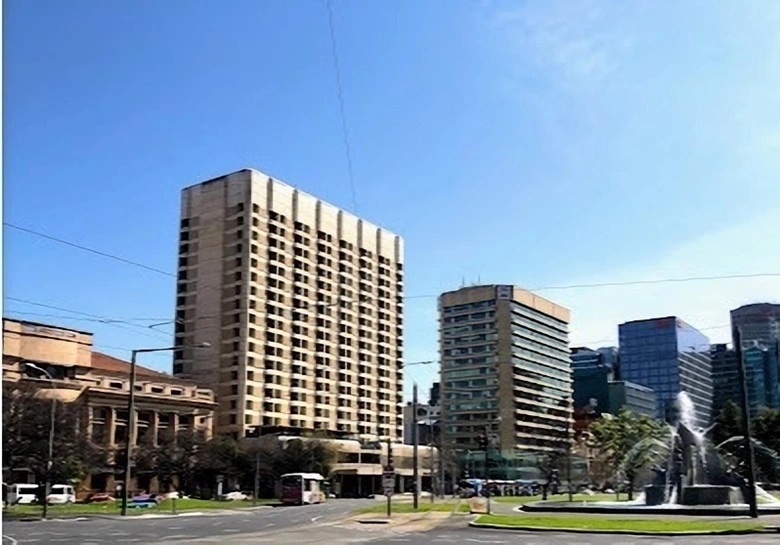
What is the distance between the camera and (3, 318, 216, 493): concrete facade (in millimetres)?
98375

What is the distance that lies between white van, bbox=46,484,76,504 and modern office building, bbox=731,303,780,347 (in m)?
97.3

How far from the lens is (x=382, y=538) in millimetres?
28188

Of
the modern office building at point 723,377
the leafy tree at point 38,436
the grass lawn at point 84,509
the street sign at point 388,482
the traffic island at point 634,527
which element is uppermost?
the modern office building at point 723,377

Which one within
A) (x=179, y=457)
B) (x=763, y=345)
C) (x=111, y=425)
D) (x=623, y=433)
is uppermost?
(x=763, y=345)

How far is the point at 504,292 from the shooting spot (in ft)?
567

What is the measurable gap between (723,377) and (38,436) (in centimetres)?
10468

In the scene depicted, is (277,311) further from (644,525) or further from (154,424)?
(644,525)

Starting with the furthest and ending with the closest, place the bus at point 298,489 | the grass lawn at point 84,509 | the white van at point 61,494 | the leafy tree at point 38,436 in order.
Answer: the bus at point 298,489 < the white van at point 61,494 < the leafy tree at point 38,436 < the grass lawn at point 84,509

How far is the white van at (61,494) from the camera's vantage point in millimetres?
75125

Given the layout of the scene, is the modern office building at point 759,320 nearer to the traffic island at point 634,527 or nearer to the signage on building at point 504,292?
the signage on building at point 504,292

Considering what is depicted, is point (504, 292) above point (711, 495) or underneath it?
above

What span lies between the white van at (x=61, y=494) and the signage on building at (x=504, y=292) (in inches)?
4135

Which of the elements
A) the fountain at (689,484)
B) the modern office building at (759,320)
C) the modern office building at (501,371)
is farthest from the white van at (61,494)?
the modern office building at (501,371)

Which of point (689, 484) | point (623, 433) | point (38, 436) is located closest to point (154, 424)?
point (38, 436)
